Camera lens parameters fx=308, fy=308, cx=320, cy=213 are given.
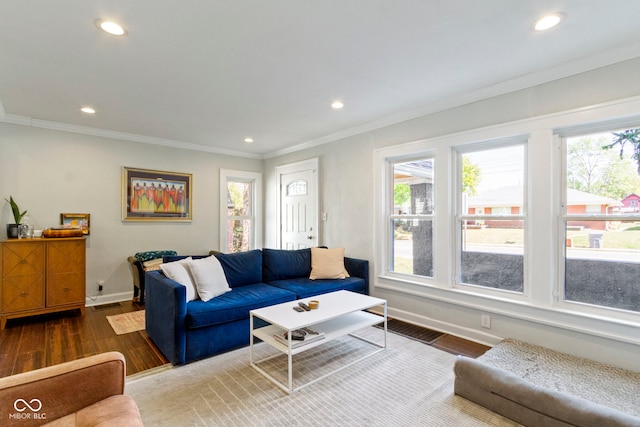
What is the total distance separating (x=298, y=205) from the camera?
524 centimetres

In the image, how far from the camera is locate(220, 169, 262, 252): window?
549cm

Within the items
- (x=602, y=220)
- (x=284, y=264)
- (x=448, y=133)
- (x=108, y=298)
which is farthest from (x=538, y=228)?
(x=108, y=298)

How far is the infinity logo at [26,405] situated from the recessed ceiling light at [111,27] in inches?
80.6

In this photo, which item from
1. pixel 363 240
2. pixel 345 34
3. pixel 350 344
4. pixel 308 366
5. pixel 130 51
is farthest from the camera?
pixel 363 240

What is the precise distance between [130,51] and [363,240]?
315cm

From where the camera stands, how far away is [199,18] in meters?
1.88

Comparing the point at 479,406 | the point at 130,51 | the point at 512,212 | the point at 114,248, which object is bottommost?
the point at 479,406

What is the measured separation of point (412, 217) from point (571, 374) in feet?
6.61

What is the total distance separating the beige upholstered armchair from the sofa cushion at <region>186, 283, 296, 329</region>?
114 cm

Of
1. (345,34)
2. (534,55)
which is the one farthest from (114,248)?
(534,55)

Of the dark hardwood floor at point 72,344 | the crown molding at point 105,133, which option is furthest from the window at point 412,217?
the crown molding at point 105,133

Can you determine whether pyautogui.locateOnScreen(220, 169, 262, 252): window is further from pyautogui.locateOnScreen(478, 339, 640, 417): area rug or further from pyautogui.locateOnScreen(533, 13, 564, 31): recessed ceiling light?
pyautogui.locateOnScreen(533, 13, 564, 31): recessed ceiling light

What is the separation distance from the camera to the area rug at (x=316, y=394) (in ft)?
6.17

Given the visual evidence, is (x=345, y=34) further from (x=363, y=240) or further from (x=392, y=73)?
(x=363, y=240)
